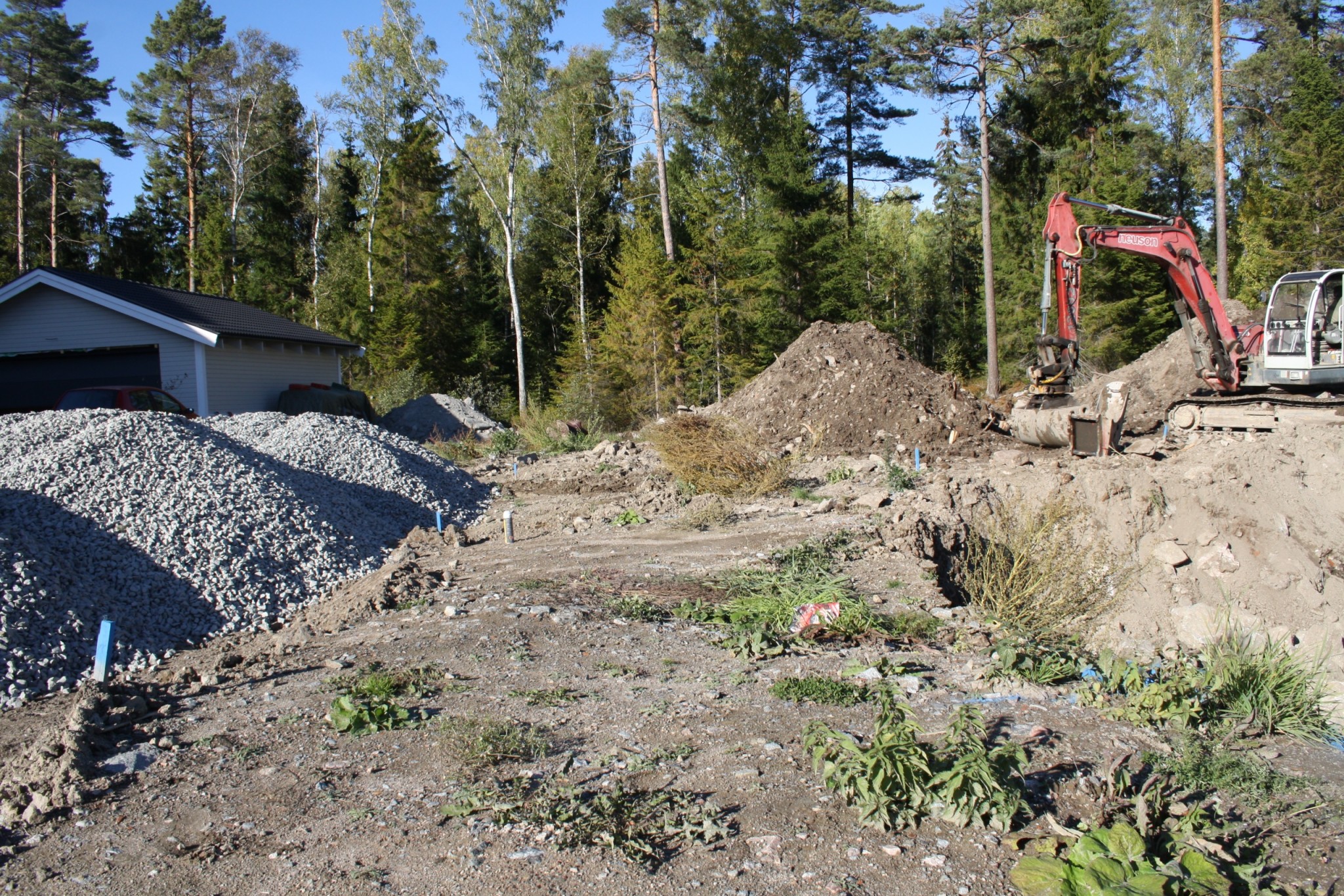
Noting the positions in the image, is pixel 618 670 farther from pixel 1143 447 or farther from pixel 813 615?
pixel 1143 447

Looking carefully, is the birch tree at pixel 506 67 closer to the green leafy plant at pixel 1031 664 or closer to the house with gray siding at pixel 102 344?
the house with gray siding at pixel 102 344

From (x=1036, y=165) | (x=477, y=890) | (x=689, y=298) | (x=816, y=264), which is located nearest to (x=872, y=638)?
(x=477, y=890)

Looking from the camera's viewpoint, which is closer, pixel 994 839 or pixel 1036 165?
pixel 994 839

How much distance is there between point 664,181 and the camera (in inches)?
1072

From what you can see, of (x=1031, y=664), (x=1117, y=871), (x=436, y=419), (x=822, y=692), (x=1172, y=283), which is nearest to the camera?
(x=1117, y=871)

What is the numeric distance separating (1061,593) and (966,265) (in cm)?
3302

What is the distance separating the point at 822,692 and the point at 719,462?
6660 millimetres

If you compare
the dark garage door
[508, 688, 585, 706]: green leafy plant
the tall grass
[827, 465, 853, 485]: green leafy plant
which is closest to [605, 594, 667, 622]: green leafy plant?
[508, 688, 585, 706]: green leafy plant

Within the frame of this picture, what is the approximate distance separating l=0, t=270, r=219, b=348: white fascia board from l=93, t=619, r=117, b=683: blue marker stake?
1464 centimetres

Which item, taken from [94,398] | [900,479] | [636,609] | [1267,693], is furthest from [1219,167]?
[94,398]

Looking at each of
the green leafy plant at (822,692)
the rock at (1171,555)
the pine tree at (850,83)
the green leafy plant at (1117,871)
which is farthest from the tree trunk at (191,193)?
the green leafy plant at (1117,871)

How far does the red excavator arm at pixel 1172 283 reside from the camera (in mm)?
13703

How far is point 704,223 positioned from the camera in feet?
84.1

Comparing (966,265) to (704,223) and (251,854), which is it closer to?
(704,223)
